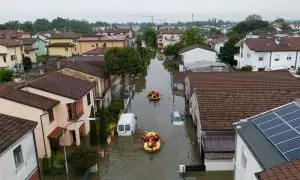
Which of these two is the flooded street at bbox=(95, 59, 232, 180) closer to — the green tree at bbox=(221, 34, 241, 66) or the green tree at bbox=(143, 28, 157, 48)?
the green tree at bbox=(221, 34, 241, 66)

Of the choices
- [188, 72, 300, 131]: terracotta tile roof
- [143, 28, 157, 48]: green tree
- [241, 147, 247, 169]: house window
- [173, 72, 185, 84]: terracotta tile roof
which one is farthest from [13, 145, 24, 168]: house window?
[143, 28, 157, 48]: green tree

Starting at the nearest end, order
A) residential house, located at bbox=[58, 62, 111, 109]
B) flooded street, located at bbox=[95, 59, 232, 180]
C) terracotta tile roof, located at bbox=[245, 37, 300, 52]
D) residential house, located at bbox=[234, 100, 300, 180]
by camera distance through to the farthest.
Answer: residential house, located at bbox=[234, 100, 300, 180] → flooded street, located at bbox=[95, 59, 232, 180] → residential house, located at bbox=[58, 62, 111, 109] → terracotta tile roof, located at bbox=[245, 37, 300, 52]

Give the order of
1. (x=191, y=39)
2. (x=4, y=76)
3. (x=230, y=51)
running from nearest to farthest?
(x=4, y=76)
(x=230, y=51)
(x=191, y=39)

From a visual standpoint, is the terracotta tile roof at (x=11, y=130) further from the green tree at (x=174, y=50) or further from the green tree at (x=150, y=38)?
the green tree at (x=150, y=38)

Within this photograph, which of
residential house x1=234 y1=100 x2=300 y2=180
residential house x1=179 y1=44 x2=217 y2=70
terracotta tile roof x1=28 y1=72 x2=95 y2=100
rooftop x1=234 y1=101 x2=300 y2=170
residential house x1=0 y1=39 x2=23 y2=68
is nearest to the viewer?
residential house x1=234 y1=100 x2=300 y2=180

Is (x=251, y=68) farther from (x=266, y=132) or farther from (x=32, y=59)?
(x=32, y=59)

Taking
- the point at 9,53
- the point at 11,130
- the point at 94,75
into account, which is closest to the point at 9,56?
the point at 9,53

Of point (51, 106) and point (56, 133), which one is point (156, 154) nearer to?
point (56, 133)
